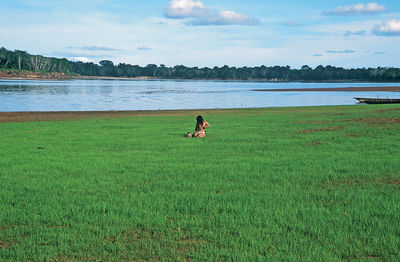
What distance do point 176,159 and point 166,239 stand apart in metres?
7.77

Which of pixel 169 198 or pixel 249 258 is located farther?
pixel 169 198

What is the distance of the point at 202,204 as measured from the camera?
8.91 metres

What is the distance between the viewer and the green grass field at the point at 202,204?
661 cm

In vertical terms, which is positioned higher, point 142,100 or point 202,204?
point 202,204

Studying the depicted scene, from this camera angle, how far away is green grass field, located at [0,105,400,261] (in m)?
6.61

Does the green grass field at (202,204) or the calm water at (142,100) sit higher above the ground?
the green grass field at (202,204)

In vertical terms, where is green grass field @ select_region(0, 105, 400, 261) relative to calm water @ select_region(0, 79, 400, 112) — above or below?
above

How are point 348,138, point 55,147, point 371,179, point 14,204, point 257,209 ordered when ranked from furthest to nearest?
point 348,138
point 55,147
point 371,179
point 14,204
point 257,209

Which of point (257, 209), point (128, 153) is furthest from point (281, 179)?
point (128, 153)

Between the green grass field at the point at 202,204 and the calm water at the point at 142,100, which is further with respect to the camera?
the calm water at the point at 142,100

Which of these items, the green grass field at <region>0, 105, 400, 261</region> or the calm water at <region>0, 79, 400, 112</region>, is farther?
the calm water at <region>0, 79, 400, 112</region>

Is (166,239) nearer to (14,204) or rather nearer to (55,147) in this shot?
(14,204)

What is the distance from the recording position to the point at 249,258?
6.28 metres

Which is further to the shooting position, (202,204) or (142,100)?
(142,100)
